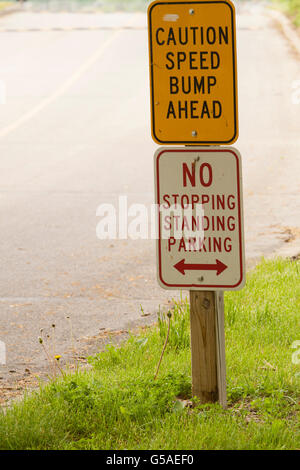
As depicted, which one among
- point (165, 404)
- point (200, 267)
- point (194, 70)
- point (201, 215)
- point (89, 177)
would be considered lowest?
point (165, 404)

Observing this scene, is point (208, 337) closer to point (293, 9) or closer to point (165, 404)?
point (165, 404)

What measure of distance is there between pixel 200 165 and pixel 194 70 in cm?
42

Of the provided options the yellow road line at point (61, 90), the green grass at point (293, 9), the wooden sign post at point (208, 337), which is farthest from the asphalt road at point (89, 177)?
the green grass at point (293, 9)

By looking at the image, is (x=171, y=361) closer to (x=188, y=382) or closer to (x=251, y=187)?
(x=188, y=382)

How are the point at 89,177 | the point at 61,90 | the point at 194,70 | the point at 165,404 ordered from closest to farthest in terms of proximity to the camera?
the point at 194,70 < the point at 165,404 < the point at 89,177 < the point at 61,90

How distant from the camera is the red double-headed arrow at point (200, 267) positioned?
13.5 ft

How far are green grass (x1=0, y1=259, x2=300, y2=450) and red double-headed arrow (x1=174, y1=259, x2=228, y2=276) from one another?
0.53 meters

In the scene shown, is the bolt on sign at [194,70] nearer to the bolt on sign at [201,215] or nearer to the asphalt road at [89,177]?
the bolt on sign at [201,215]

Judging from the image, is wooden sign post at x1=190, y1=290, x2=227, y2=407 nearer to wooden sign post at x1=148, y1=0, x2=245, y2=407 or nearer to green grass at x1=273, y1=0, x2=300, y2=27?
wooden sign post at x1=148, y1=0, x2=245, y2=407

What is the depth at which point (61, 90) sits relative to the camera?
1762cm

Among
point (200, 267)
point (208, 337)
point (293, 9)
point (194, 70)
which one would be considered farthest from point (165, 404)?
point (293, 9)

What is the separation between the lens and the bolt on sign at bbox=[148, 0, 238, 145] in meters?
4.00

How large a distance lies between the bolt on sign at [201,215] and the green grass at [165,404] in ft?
1.86

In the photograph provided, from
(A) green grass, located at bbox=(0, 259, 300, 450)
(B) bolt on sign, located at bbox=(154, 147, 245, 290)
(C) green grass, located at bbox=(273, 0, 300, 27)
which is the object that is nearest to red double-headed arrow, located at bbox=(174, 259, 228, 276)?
(B) bolt on sign, located at bbox=(154, 147, 245, 290)
